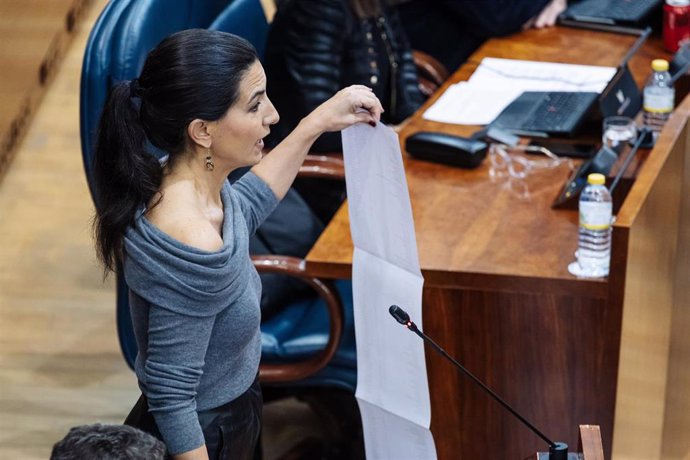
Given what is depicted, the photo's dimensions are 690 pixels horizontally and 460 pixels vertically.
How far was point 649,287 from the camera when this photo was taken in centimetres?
243

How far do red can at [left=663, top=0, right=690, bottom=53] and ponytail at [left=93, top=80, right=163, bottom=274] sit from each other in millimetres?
2200

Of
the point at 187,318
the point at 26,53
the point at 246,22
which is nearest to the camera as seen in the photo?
the point at 187,318

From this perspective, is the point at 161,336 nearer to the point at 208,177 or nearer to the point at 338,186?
the point at 208,177

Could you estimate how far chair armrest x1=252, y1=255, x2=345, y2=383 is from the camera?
268cm

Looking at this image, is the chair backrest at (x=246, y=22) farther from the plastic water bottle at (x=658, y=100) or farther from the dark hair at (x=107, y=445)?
the dark hair at (x=107, y=445)

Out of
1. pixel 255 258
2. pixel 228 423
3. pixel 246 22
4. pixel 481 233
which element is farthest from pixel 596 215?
pixel 246 22

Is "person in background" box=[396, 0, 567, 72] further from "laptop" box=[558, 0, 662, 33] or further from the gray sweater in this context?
the gray sweater

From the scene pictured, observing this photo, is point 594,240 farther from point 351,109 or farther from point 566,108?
point 566,108

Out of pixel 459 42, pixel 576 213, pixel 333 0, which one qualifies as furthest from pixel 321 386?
pixel 459 42

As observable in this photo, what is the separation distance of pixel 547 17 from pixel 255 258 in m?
1.65

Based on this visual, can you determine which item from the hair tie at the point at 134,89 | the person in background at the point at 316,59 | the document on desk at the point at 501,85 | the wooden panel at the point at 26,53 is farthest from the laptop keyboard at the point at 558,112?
the wooden panel at the point at 26,53

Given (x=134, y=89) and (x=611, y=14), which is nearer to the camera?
(x=134, y=89)

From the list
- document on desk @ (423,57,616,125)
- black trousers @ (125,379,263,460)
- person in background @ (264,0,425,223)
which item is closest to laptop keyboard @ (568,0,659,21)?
document on desk @ (423,57,616,125)

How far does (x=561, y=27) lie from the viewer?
4.00 m
